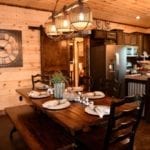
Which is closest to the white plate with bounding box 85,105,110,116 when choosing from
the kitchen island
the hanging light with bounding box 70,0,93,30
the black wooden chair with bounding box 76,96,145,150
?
the black wooden chair with bounding box 76,96,145,150

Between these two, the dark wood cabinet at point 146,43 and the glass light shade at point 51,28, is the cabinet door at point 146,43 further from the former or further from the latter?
the glass light shade at point 51,28

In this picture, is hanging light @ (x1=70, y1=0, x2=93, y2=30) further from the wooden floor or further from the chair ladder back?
the wooden floor

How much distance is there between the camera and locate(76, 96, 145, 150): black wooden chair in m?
1.80

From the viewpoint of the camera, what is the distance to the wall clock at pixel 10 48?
14.6 ft

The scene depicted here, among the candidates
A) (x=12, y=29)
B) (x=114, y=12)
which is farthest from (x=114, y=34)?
(x=12, y=29)

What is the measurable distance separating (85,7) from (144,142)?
2.31 metres

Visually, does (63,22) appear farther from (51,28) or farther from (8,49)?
(8,49)

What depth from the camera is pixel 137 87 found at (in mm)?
4316

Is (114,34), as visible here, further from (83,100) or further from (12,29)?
(83,100)

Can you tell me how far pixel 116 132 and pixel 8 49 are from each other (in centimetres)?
342

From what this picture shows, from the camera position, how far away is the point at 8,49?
14.9 feet

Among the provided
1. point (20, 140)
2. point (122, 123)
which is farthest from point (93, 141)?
point (20, 140)

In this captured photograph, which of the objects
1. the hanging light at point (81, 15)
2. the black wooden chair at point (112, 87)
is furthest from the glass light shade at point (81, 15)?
the black wooden chair at point (112, 87)

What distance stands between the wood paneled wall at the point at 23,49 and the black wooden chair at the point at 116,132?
2.89m
